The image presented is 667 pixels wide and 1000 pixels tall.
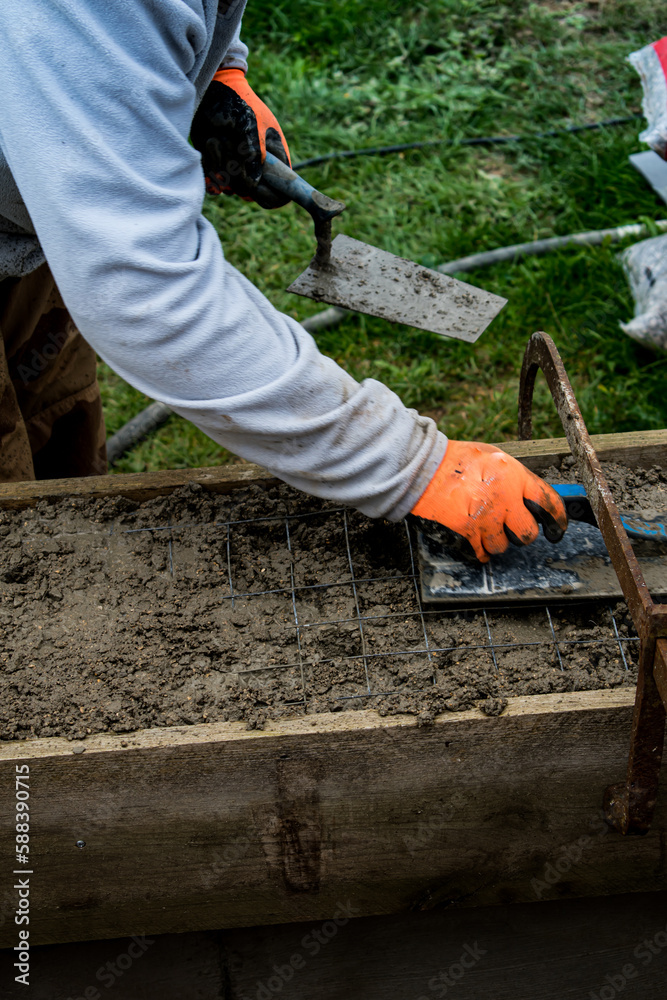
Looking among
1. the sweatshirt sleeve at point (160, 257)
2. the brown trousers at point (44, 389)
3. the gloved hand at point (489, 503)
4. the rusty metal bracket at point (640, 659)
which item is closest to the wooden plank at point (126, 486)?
the brown trousers at point (44, 389)

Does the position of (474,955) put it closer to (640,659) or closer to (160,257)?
(640,659)

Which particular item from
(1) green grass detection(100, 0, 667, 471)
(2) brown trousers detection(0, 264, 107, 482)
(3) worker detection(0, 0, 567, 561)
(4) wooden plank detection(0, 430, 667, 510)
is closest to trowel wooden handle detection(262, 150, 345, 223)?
(3) worker detection(0, 0, 567, 561)

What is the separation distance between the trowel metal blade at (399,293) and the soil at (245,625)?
2.19 ft

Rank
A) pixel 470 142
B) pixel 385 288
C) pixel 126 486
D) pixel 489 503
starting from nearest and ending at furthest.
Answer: pixel 489 503 < pixel 126 486 < pixel 385 288 < pixel 470 142

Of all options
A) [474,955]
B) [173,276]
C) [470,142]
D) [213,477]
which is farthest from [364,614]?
[470,142]

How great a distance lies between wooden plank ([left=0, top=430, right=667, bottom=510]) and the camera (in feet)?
6.41

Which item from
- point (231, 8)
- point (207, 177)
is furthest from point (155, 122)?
point (207, 177)

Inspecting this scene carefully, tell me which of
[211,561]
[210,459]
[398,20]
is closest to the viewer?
[211,561]

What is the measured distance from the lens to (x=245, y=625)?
172cm

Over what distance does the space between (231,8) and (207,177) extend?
0.63m

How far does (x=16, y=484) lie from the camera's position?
1984mm

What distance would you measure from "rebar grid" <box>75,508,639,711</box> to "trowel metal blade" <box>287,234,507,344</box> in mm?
800

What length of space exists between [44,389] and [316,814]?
4.96 ft

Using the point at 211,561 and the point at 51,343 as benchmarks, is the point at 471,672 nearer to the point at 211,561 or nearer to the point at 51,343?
the point at 211,561
